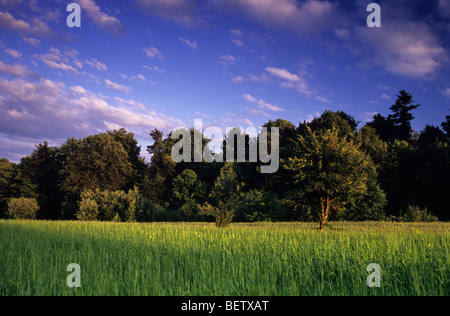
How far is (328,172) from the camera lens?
16.6 m

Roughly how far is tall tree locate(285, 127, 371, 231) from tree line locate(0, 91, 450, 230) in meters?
0.05

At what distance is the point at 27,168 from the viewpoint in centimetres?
4450

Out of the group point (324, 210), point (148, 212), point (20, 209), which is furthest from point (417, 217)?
point (20, 209)

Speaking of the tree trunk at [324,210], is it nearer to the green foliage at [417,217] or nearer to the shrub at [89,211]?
the green foliage at [417,217]

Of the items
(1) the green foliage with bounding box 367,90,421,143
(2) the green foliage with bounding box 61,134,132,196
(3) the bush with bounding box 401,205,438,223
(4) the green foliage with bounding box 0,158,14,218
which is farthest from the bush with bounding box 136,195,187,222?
(1) the green foliage with bounding box 367,90,421,143

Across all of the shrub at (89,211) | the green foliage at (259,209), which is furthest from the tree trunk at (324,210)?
the shrub at (89,211)

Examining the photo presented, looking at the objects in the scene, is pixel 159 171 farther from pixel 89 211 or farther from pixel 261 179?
pixel 89 211

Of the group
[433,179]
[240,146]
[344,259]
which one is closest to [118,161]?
[240,146]

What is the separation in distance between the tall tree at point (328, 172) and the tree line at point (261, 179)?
0.17 ft

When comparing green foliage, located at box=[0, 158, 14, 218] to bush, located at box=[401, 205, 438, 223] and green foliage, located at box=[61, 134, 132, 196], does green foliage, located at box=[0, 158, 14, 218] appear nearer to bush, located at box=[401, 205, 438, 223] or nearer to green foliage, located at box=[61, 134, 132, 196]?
green foliage, located at box=[61, 134, 132, 196]

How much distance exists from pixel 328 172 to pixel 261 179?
87.3 ft

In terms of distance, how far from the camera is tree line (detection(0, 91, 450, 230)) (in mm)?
17078

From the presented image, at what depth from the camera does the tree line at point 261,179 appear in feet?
56.0
